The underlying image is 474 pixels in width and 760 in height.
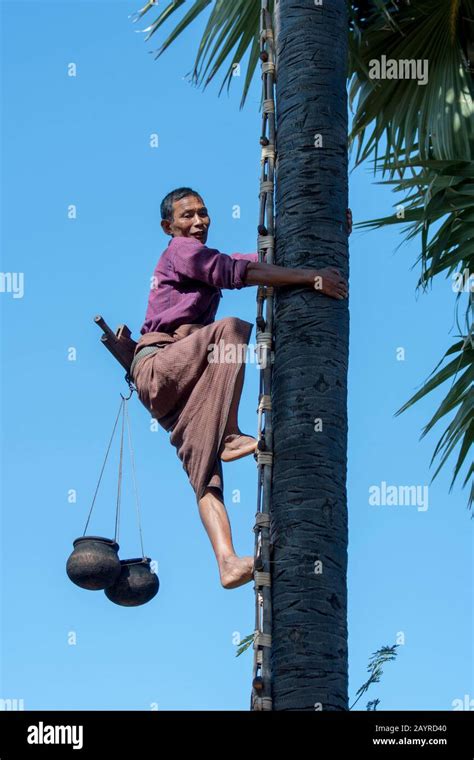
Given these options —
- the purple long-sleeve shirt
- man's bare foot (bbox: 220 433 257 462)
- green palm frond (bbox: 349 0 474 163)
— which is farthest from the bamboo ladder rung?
green palm frond (bbox: 349 0 474 163)

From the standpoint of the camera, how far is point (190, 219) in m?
6.94

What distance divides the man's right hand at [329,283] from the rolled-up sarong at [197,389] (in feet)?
1.57

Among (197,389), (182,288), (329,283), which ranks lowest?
(197,389)

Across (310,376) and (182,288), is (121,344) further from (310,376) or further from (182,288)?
(310,376)

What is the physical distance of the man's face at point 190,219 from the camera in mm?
6938

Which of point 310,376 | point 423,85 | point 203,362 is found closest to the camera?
point 310,376

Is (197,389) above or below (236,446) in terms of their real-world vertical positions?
above

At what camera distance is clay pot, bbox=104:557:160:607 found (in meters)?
6.78

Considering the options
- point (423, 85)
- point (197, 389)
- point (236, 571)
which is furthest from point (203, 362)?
point (423, 85)

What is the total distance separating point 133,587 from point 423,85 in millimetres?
4082

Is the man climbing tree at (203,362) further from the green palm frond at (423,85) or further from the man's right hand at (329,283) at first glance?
the green palm frond at (423,85)
